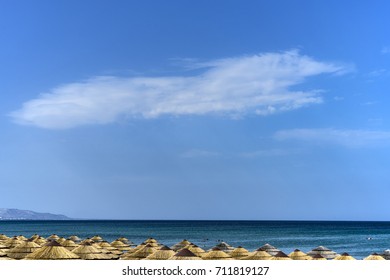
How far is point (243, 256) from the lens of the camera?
29.1m

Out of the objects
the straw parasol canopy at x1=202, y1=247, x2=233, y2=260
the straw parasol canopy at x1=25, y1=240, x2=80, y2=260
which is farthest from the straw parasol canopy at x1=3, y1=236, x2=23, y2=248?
the straw parasol canopy at x1=202, y1=247, x2=233, y2=260

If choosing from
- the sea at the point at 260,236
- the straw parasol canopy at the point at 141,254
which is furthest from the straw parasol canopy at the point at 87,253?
the sea at the point at 260,236

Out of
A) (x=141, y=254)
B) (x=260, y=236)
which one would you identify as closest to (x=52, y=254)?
(x=141, y=254)

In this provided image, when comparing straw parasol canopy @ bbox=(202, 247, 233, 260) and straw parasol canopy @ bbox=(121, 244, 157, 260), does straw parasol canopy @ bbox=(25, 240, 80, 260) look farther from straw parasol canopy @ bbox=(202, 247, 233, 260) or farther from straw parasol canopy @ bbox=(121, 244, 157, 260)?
straw parasol canopy @ bbox=(202, 247, 233, 260)

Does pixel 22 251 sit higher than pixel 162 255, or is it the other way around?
pixel 162 255

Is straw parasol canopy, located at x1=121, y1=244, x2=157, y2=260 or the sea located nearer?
straw parasol canopy, located at x1=121, y1=244, x2=157, y2=260

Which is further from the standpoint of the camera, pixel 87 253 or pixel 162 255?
pixel 87 253

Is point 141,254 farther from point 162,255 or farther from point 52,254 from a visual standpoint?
point 52,254
